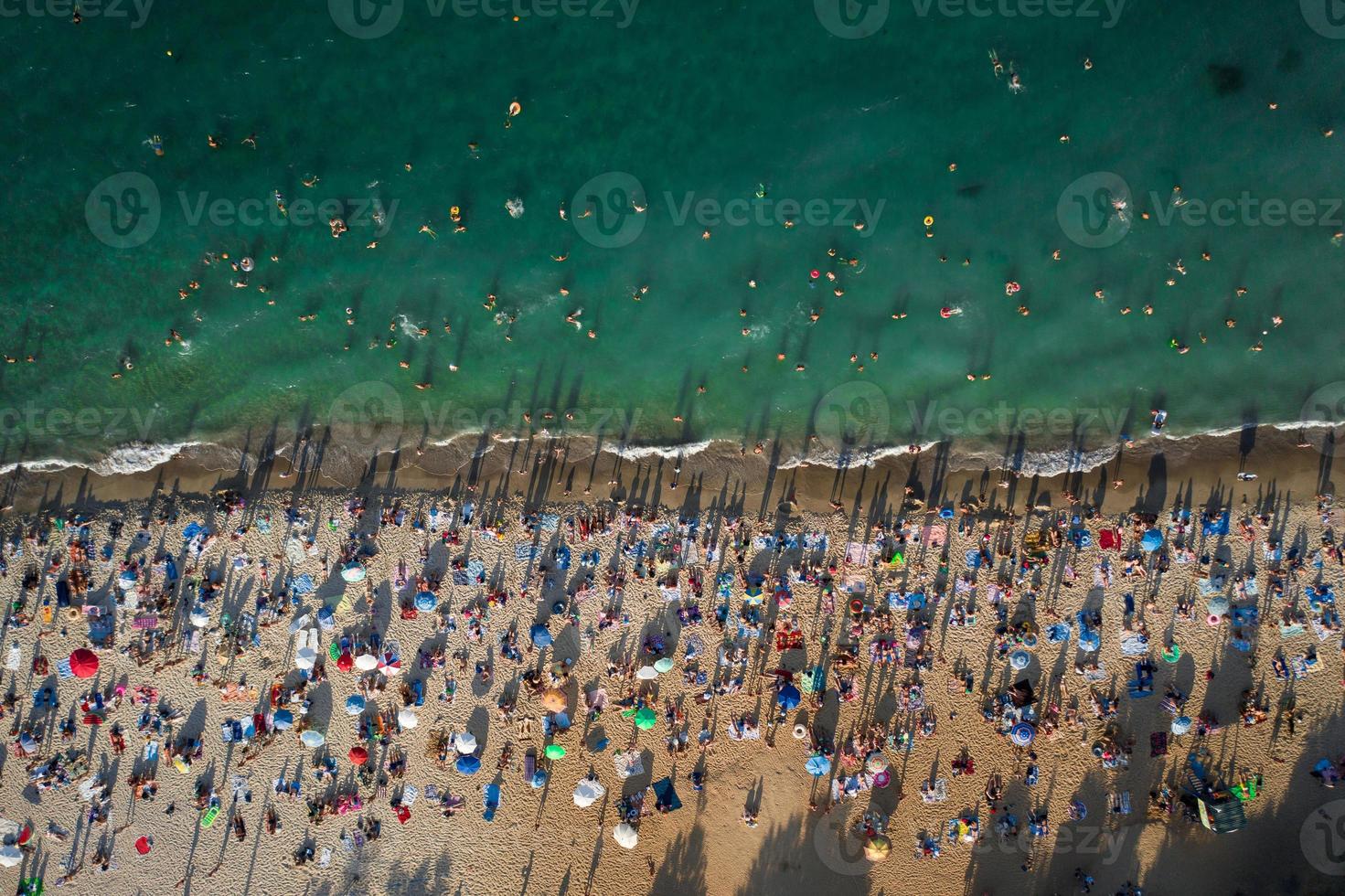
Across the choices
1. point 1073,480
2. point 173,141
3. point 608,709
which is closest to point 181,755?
point 608,709

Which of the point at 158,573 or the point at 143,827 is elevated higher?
the point at 158,573

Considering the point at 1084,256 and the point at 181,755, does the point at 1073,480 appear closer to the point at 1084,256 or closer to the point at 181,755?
the point at 1084,256
